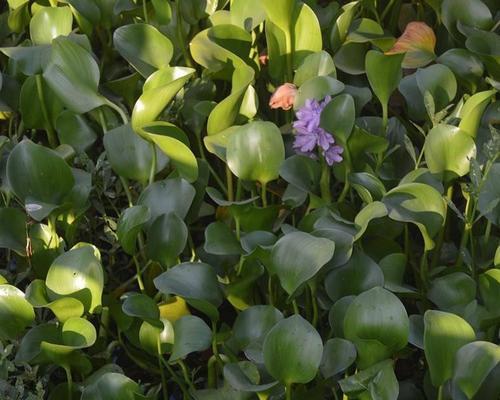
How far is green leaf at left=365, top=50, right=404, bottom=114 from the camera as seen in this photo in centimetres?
147

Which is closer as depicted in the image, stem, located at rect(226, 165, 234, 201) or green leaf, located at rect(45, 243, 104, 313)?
green leaf, located at rect(45, 243, 104, 313)

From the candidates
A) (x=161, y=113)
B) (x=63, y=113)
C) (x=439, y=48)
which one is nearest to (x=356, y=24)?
(x=439, y=48)

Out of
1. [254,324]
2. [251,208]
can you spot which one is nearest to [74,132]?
[251,208]

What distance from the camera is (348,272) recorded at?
4.16 ft

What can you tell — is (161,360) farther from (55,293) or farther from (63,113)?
(63,113)

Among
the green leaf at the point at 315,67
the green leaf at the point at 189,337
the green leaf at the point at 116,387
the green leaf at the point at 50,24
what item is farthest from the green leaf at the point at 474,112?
the green leaf at the point at 50,24

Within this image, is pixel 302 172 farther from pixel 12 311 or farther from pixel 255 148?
pixel 12 311

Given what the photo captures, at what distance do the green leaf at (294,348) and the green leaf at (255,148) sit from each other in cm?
30

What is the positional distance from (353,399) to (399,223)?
312 mm

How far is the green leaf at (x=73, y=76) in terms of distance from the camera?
1.48 metres

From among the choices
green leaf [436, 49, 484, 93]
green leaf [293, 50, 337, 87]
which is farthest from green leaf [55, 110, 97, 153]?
green leaf [436, 49, 484, 93]

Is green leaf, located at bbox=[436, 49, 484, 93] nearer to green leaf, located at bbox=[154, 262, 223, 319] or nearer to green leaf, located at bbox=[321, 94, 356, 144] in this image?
green leaf, located at bbox=[321, 94, 356, 144]

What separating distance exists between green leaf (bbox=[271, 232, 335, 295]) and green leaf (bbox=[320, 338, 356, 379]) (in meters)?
0.08

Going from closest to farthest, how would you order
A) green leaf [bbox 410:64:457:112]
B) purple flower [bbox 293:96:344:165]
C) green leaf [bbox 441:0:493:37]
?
purple flower [bbox 293:96:344:165]
green leaf [bbox 410:64:457:112]
green leaf [bbox 441:0:493:37]
